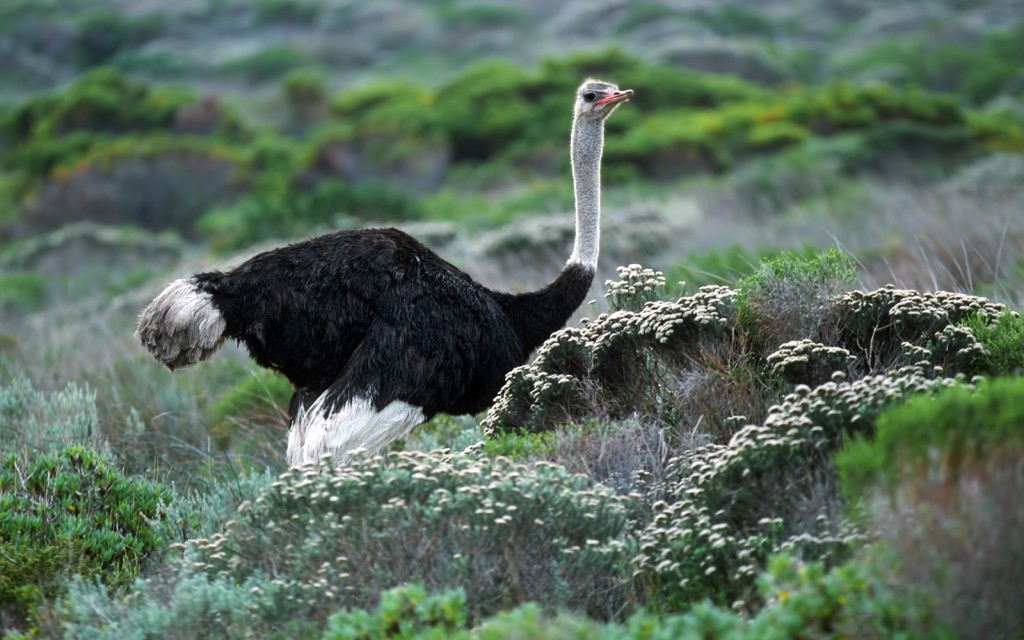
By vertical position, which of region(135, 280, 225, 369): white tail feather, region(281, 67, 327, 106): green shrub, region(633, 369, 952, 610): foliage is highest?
region(281, 67, 327, 106): green shrub

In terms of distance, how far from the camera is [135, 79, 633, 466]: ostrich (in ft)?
17.8

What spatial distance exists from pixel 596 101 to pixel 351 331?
5.95 ft

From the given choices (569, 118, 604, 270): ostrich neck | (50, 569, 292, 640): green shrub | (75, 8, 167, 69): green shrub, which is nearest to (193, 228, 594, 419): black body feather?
(569, 118, 604, 270): ostrich neck

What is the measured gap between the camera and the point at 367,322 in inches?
223

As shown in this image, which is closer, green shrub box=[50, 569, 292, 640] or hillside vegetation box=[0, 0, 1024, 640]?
hillside vegetation box=[0, 0, 1024, 640]

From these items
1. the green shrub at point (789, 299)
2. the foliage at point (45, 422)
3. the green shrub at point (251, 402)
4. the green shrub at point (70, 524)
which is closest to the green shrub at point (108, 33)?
the green shrub at point (251, 402)

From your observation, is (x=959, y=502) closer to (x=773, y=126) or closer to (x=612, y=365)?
(x=612, y=365)

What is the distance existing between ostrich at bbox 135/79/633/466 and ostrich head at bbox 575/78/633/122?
1.15 m

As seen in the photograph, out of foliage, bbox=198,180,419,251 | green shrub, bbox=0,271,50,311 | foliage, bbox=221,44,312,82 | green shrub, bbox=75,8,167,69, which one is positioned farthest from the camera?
green shrub, bbox=75,8,167,69

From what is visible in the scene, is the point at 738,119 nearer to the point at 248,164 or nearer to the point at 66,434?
the point at 248,164

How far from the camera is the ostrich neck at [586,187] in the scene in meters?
6.51

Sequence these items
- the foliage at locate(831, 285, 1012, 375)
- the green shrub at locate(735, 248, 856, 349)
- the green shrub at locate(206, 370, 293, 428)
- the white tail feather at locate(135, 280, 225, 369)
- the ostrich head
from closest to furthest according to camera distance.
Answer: the foliage at locate(831, 285, 1012, 375)
the white tail feather at locate(135, 280, 225, 369)
the green shrub at locate(735, 248, 856, 349)
the ostrich head
the green shrub at locate(206, 370, 293, 428)

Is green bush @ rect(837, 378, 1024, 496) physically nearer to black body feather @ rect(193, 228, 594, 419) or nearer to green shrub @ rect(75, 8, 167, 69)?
black body feather @ rect(193, 228, 594, 419)

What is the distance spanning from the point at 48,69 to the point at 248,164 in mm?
18222
